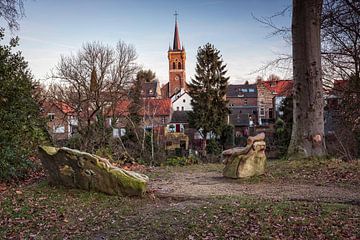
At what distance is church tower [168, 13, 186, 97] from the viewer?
77.6 metres

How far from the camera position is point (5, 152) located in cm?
820

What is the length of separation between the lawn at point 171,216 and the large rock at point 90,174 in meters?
0.19

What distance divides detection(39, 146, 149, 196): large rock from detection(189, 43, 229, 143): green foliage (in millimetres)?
30098

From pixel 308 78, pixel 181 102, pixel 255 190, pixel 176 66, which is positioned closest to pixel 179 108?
pixel 181 102

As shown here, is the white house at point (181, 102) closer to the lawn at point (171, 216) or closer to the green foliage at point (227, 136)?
the green foliage at point (227, 136)

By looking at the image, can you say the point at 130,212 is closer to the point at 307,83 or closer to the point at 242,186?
the point at 242,186

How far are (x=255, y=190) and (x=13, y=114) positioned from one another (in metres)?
6.33

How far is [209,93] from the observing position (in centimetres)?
3797

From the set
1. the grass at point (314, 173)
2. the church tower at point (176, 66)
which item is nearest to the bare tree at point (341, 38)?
the grass at point (314, 173)

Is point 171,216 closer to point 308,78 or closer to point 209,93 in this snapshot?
point 308,78

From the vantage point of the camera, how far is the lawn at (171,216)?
4.44m

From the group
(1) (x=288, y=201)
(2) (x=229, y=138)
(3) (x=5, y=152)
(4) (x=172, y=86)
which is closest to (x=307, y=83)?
(1) (x=288, y=201)

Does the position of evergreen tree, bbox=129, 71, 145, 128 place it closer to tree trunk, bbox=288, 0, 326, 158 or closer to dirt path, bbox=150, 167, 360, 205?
tree trunk, bbox=288, 0, 326, 158

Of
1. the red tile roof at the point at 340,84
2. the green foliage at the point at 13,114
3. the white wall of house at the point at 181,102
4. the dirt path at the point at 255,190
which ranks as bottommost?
the dirt path at the point at 255,190
